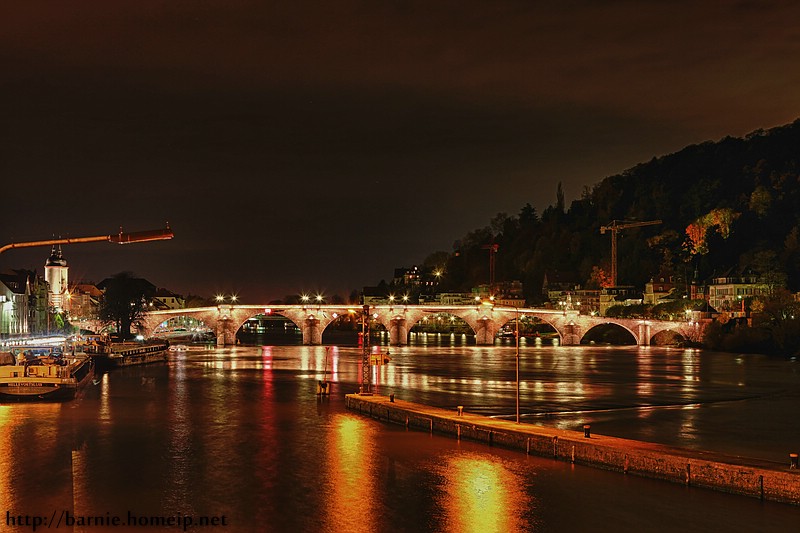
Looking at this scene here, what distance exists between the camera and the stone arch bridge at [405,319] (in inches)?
4724

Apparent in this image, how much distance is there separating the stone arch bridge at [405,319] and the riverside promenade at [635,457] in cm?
8724

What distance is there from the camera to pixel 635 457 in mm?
25000

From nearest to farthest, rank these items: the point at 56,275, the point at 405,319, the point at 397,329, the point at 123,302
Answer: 1. the point at 123,302
2. the point at 405,319
3. the point at 397,329
4. the point at 56,275

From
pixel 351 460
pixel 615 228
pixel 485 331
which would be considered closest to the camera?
pixel 351 460

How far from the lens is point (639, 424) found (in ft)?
129

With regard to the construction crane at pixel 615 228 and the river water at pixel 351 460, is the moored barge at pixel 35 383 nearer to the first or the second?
the river water at pixel 351 460

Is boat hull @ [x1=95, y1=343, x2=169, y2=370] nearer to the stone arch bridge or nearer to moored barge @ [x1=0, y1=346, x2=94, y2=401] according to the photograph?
the stone arch bridge

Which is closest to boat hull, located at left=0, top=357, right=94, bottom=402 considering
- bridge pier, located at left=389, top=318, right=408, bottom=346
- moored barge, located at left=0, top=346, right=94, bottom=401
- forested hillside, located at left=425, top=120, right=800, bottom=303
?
moored barge, located at left=0, top=346, right=94, bottom=401

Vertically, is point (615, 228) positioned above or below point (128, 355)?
above

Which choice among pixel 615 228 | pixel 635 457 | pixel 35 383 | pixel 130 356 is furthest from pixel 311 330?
pixel 635 457

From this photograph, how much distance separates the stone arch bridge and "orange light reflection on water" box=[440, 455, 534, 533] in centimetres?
9207

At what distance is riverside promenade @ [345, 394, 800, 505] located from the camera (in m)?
22.0

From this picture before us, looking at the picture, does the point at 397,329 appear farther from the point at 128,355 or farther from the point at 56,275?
the point at 56,275

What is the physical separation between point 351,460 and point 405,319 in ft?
326
